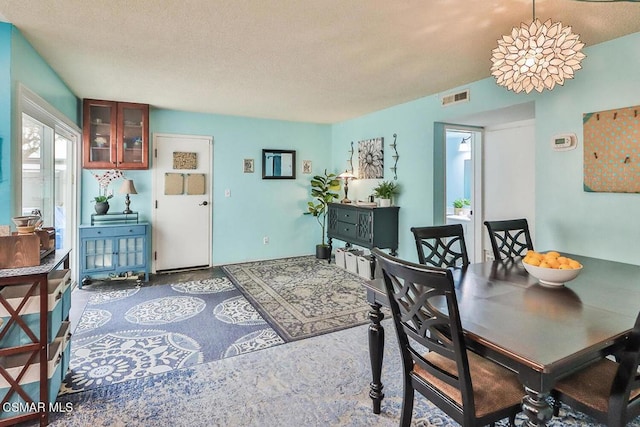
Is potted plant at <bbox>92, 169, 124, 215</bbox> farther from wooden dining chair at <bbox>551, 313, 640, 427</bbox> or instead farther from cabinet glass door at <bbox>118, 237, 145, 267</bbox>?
wooden dining chair at <bbox>551, 313, 640, 427</bbox>

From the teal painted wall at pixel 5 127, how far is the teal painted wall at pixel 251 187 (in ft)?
8.33

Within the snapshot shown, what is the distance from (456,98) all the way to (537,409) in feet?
10.9

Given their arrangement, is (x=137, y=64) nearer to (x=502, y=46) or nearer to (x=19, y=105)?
(x=19, y=105)

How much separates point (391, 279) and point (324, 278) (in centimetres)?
315

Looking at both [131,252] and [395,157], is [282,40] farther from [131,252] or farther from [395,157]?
[131,252]

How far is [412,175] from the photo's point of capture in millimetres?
4418

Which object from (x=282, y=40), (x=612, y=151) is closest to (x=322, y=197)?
(x=282, y=40)

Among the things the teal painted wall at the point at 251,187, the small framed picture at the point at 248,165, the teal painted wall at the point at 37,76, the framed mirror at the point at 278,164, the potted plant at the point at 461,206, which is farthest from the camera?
the framed mirror at the point at 278,164

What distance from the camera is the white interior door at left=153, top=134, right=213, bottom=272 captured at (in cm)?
498

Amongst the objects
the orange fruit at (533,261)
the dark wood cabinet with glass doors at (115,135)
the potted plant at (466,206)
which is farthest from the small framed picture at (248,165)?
the orange fruit at (533,261)

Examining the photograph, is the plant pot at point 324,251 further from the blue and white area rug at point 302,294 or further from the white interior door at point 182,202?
the white interior door at point 182,202

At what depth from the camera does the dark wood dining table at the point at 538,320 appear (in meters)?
1.14

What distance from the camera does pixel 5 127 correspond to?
2.24m

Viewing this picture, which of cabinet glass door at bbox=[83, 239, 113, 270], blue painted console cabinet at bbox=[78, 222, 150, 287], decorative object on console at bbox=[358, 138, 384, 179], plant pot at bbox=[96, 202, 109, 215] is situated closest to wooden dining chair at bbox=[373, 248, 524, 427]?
decorative object on console at bbox=[358, 138, 384, 179]
